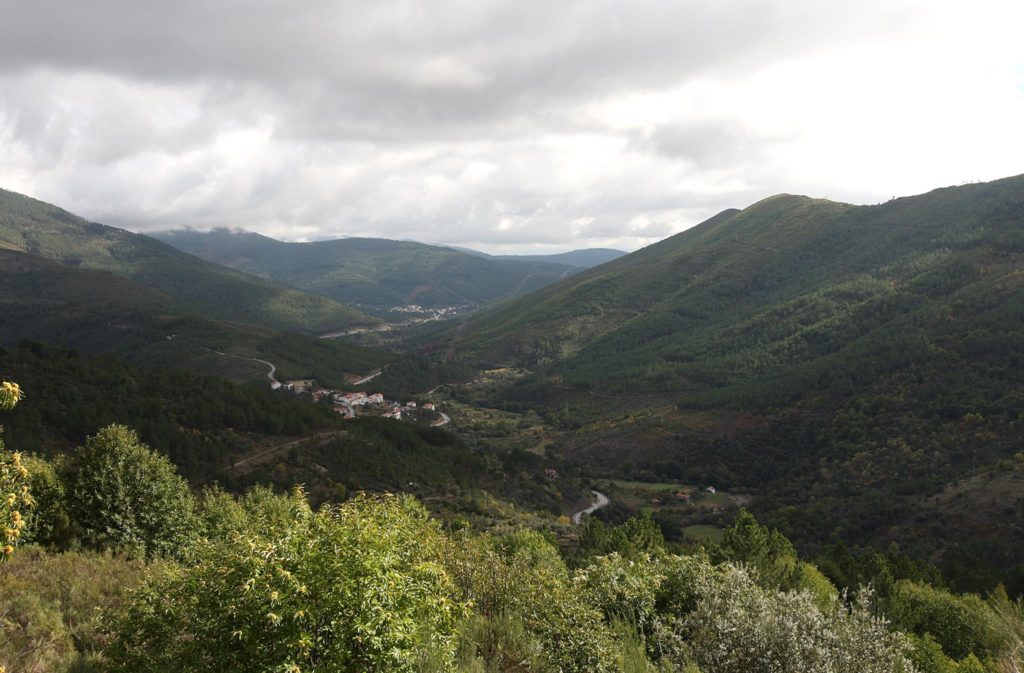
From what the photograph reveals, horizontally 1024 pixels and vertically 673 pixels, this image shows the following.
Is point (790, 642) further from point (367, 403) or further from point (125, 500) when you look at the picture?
point (367, 403)

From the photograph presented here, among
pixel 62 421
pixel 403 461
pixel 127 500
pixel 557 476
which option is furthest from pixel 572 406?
pixel 127 500

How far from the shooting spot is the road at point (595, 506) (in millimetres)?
102562

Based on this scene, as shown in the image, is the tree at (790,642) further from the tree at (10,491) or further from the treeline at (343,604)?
the tree at (10,491)

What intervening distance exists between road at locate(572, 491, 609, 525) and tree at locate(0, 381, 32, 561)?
312ft

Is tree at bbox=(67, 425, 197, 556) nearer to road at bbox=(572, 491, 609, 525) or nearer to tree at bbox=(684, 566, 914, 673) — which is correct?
tree at bbox=(684, 566, 914, 673)

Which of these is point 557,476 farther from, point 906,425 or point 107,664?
point 107,664

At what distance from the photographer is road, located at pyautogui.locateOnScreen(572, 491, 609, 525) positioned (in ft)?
336

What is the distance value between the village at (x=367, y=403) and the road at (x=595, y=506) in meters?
55.6

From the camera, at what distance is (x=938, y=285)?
17175 centimetres

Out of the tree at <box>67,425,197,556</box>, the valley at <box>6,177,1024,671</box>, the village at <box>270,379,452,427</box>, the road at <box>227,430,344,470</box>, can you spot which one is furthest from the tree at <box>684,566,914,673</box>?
the village at <box>270,379,452,427</box>

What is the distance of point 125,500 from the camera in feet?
93.0

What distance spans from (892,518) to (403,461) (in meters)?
75.9

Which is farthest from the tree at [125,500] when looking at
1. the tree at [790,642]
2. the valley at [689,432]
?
the tree at [790,642]

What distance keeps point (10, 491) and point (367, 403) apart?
162382 millimetres
